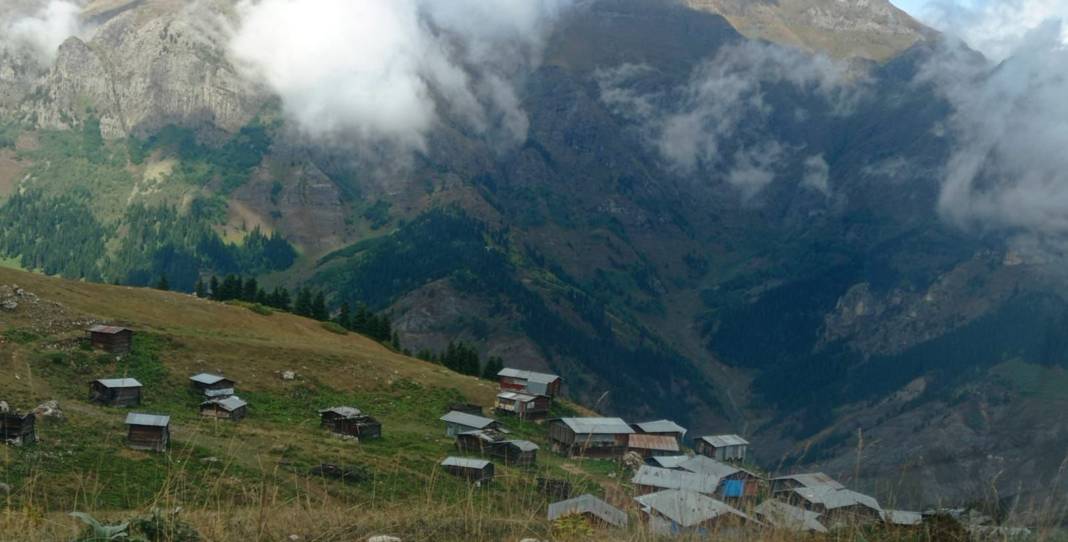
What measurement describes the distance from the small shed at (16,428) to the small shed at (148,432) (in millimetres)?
4688

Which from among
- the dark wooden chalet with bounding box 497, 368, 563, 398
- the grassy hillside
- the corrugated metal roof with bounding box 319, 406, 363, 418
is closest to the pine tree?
the grassy hillside

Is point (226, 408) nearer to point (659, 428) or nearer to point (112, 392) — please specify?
point (112, 392)

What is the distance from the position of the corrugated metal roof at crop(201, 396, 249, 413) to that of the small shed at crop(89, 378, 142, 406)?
4.54m

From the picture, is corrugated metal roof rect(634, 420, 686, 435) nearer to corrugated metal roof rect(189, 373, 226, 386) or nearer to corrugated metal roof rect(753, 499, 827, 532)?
corrugated metal roof rect(189, 373, 226, 386)

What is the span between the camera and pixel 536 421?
80625 millimetres

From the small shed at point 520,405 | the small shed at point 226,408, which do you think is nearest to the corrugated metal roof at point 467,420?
the small shed at point 520,405

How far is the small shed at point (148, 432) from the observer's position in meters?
41.0

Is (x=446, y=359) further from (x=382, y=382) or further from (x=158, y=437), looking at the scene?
(x=158, y=437)

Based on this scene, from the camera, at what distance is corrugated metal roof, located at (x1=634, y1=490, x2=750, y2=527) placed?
8.94 m

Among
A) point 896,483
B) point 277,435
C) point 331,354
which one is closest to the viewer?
point 896,483

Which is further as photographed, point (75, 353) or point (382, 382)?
point (382, 382)

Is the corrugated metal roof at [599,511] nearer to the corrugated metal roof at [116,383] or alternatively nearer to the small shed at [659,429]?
the corrugated metal roof at [116,383]

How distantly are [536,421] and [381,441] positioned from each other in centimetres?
2561

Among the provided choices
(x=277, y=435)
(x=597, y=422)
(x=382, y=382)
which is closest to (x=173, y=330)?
(x=382, y=382)
